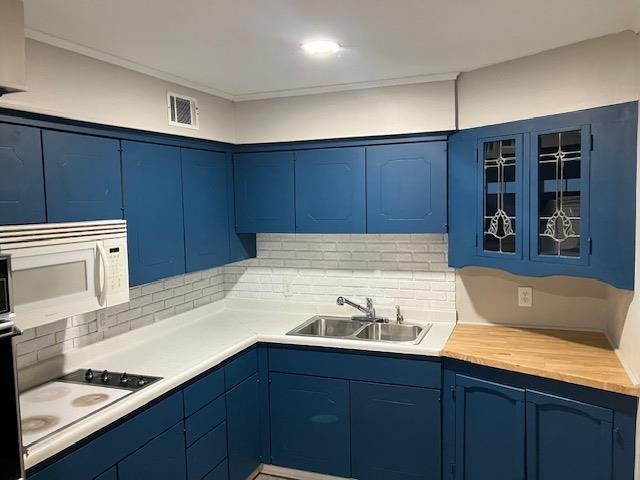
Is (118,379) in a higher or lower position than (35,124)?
lower

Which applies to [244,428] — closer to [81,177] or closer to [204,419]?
[204,419]

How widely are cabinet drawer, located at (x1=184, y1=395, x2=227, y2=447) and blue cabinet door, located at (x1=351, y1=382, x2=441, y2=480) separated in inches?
30.4

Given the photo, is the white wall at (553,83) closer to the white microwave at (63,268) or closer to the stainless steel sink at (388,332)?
the stainless steel sink at (388,332)

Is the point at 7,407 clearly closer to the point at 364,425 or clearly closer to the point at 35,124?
the point at 35,124

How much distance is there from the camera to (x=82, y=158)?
2.43m

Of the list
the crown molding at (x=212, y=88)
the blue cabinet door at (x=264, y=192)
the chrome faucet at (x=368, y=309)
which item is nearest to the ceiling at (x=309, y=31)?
the crown molding at (x=212, y=88)

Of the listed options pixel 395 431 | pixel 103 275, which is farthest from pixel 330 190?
pixel 103 275

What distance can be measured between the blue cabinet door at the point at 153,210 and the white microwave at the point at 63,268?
15.2 inches

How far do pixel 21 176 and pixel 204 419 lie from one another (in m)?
1.48

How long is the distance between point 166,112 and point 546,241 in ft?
7.17

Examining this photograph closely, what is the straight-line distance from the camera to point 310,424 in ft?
10.7

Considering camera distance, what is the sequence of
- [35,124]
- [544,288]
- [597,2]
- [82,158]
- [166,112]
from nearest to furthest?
[597,2]
[35,124]
[82,158]
[166,112]
[544,288]

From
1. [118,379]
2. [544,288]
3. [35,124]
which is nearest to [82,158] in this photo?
[35,124]

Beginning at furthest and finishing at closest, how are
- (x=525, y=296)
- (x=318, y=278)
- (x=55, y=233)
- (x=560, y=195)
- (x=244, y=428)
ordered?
(x=318, y=278), (x=525, y=296), (x=244, y=428), (x=560, y=195), (x=55, y=233)
